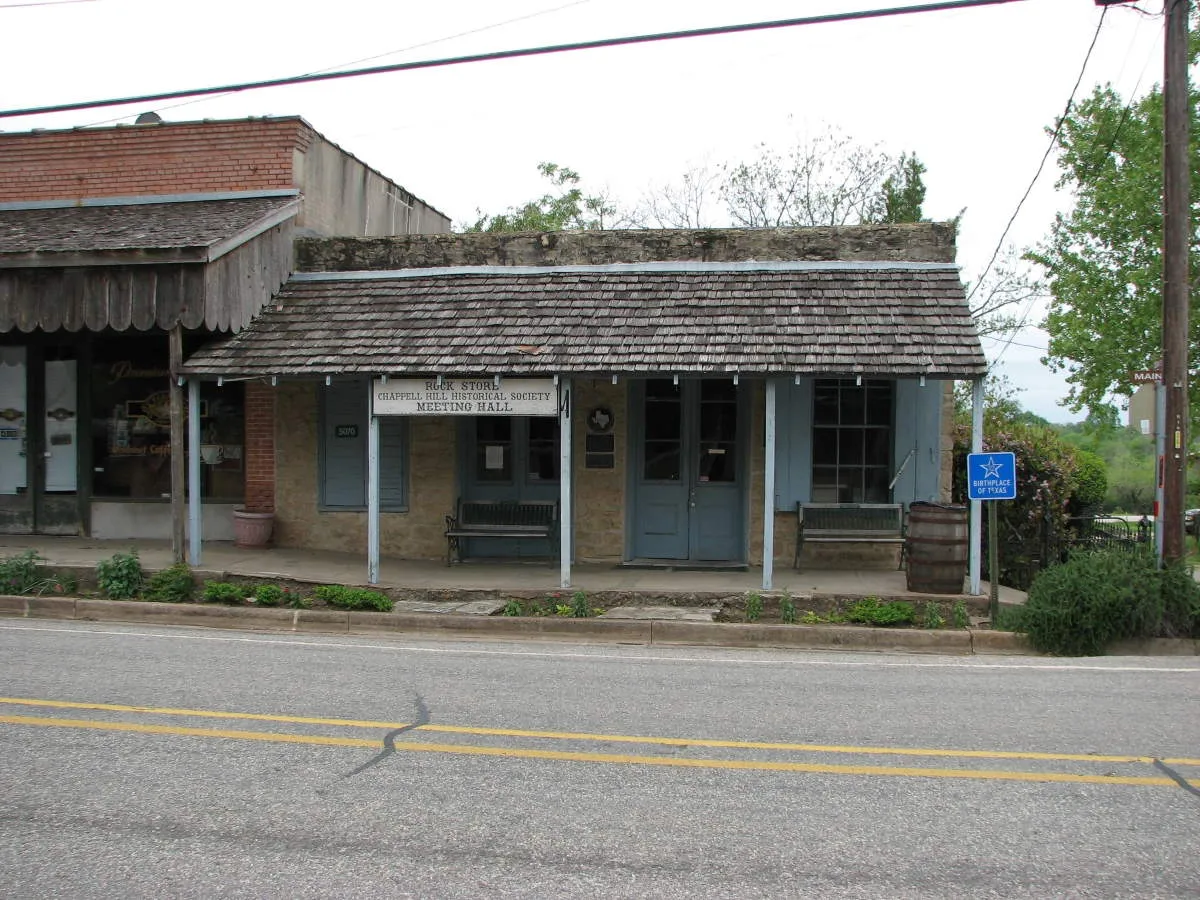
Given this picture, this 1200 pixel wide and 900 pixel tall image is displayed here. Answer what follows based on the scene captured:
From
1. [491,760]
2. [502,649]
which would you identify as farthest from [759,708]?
[502,649]

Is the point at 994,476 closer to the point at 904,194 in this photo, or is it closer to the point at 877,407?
the point at 877,407

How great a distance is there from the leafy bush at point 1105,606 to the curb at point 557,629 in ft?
0.61

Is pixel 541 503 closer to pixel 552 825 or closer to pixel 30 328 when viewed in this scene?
pixel 30 328

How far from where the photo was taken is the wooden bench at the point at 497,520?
40.1 ft

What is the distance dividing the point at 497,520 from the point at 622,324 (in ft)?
10.5

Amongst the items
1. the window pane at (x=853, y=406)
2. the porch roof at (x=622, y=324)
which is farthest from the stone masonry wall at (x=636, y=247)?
the window pane at (x=853, y=406)

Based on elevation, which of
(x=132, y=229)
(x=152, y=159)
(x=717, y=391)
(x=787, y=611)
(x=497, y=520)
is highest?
(x=152, y=159)

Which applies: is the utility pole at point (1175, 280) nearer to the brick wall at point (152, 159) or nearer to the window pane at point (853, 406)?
the window pane at point (853, 406)

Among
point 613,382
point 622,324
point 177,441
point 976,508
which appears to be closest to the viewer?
point 976,508

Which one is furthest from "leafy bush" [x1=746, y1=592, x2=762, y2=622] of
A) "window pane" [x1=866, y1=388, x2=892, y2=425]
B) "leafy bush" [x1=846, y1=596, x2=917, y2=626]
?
"window pane" [x1=866, y1=388, x2=892, y2=425]

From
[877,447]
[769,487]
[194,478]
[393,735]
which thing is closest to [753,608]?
[769,487]

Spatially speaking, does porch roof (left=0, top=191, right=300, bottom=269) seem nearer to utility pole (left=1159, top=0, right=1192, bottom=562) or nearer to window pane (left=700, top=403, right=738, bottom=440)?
window pane (left=700, top=403, right=738, bottom=440)

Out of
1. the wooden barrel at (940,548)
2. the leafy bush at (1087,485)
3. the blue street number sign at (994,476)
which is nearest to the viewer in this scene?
the blue street number sign at (994,476)

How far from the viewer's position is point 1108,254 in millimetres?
24000
